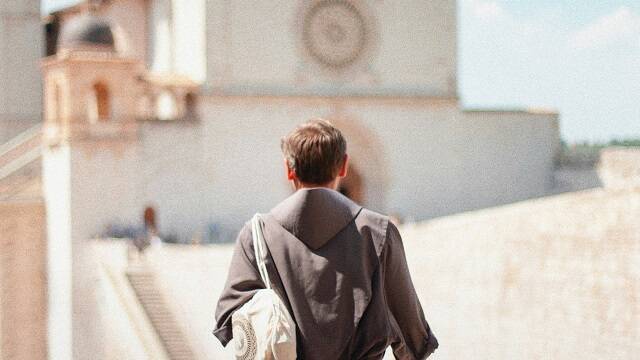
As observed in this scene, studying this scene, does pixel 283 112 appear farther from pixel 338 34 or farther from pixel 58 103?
pixel 58 103

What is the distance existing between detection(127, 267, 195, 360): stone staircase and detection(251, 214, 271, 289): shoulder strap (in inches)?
524

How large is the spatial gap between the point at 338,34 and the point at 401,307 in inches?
834

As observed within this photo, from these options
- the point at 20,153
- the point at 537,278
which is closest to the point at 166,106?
the point at 20,153

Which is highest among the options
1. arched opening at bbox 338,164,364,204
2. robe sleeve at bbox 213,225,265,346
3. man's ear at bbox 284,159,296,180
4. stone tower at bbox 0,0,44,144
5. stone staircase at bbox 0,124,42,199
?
stone tower at bbox 0,0,44,144

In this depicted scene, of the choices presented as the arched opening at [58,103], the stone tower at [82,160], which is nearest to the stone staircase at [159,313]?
the stone tower at [82,160]

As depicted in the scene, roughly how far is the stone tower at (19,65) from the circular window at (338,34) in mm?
8977

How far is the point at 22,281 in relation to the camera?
71.4 feet

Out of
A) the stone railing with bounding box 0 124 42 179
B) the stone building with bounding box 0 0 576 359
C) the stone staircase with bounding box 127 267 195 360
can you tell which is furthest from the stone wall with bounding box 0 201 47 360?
the stone staircase with bounding box 127 267 195 360

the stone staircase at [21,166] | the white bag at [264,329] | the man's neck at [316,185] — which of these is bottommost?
the stone staircase at [21,166]

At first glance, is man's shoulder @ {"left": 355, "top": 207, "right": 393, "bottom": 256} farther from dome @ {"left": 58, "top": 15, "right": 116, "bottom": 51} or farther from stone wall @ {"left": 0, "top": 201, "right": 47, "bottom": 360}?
dome @ {"left": 58, "top": 15, "right": 116, "bottom": 51}

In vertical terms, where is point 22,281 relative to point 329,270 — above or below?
below

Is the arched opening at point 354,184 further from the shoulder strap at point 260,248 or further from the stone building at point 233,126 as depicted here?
the shoulder strap at point 260,248

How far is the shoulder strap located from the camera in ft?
9.62

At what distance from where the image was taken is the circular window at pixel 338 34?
23656mm
